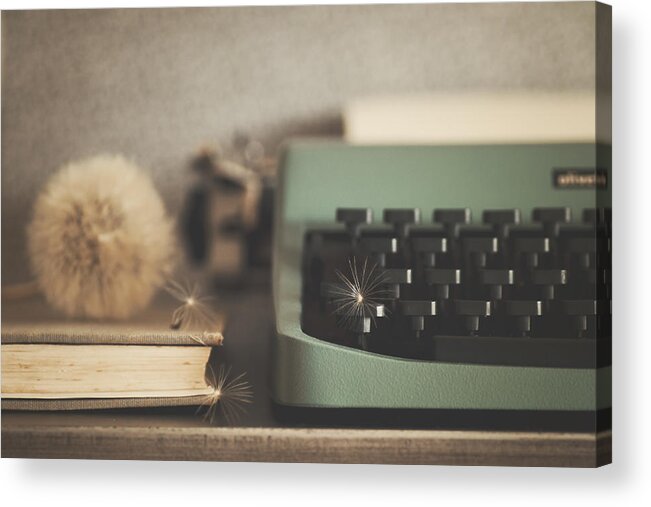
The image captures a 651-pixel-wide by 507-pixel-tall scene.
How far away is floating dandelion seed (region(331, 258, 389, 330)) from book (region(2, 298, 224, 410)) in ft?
0.43

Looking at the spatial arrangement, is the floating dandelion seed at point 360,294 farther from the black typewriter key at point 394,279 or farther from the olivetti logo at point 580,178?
the olivetti logo at point 580,178

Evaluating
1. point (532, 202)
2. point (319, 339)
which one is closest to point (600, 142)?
point (532, 202)

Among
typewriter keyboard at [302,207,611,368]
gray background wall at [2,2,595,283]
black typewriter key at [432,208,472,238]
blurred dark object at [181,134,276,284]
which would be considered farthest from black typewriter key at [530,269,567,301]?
blurred dark object at [181,134,276,284]

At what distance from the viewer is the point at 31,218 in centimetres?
83

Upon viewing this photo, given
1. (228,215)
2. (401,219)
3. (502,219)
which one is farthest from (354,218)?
(228,215)

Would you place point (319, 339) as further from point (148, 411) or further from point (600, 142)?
point (600, 142)

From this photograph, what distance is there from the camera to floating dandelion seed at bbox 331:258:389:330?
710 millimetres

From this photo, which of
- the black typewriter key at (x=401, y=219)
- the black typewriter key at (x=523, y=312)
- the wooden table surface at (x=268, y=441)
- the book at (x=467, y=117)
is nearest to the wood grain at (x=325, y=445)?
the wooden table surface at (x=268, y=441)

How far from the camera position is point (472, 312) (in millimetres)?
693

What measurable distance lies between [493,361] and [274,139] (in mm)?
508

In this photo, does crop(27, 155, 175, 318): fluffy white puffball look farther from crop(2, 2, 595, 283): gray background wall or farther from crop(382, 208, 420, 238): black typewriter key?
crop(382, 208, 420, 238): black typewriter key

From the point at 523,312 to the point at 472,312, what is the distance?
52 millimetres

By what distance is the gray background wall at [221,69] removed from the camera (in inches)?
33.2

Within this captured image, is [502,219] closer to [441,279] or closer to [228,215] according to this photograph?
[441,279]
